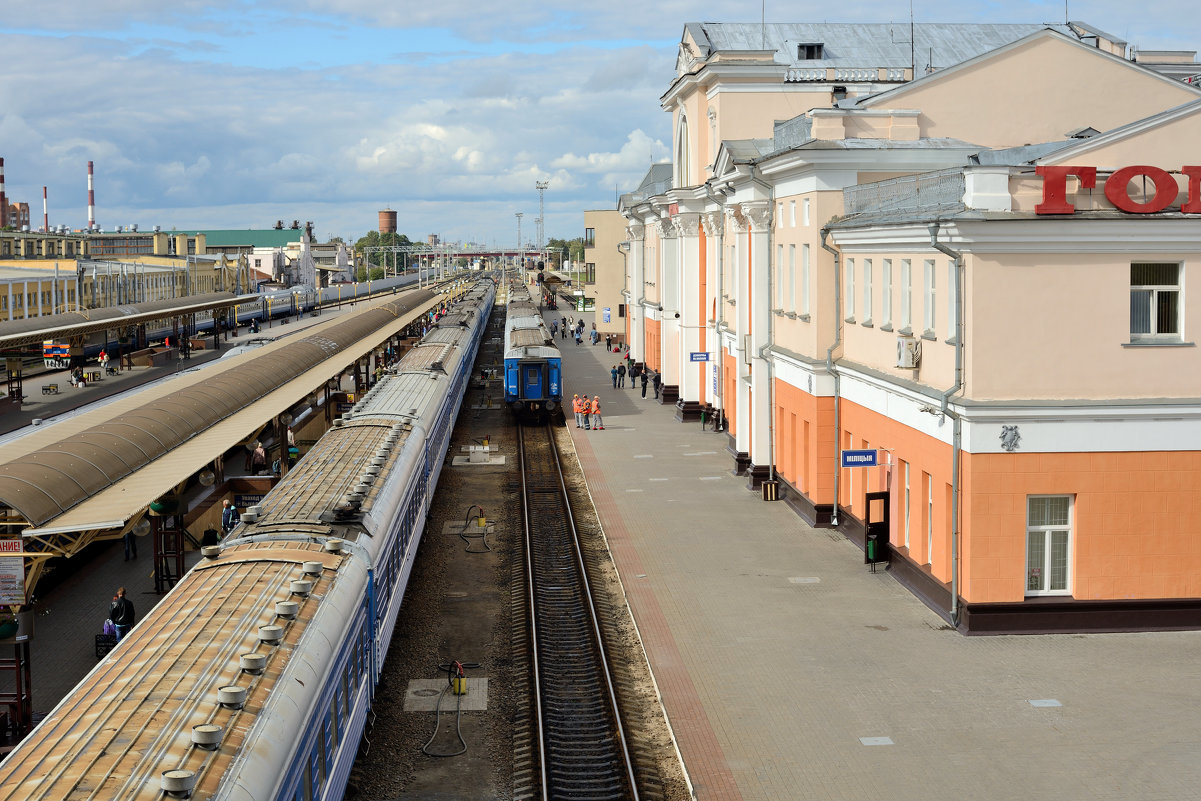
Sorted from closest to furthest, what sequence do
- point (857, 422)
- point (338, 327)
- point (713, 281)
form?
1. point (857, 422)
2. point (713, 281)
3. point (338, 327)

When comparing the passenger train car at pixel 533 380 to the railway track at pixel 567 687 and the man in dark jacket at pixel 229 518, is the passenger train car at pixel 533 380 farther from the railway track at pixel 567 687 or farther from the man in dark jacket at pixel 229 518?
the man in dark jacket at pixel 229 518

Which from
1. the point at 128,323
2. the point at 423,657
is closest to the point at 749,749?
the point at 423,657

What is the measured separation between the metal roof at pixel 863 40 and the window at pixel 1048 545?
27285mm

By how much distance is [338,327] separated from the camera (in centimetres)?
5000

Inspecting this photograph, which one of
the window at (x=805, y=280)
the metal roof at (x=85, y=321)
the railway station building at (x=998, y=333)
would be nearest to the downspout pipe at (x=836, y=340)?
the railway station building at (x=998, y=333)

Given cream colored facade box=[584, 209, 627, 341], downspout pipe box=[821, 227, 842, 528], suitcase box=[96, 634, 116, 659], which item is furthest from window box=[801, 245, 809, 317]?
cream colored facade box=[584, 209, 627, 341]

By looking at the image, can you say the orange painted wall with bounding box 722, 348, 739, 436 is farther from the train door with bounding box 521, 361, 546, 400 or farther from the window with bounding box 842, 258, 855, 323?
the window with bounding box 842, 258, 855, 323

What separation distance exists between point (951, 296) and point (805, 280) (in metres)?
7.72

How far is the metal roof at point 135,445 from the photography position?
15461mm

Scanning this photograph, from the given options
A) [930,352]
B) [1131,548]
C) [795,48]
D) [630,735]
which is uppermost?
[795,48]

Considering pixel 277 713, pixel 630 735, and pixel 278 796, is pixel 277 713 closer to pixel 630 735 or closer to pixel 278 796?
pixel 278 796

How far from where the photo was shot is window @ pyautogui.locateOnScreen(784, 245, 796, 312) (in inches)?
1054

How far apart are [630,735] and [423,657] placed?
13.6 feet

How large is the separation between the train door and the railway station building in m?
12.9
